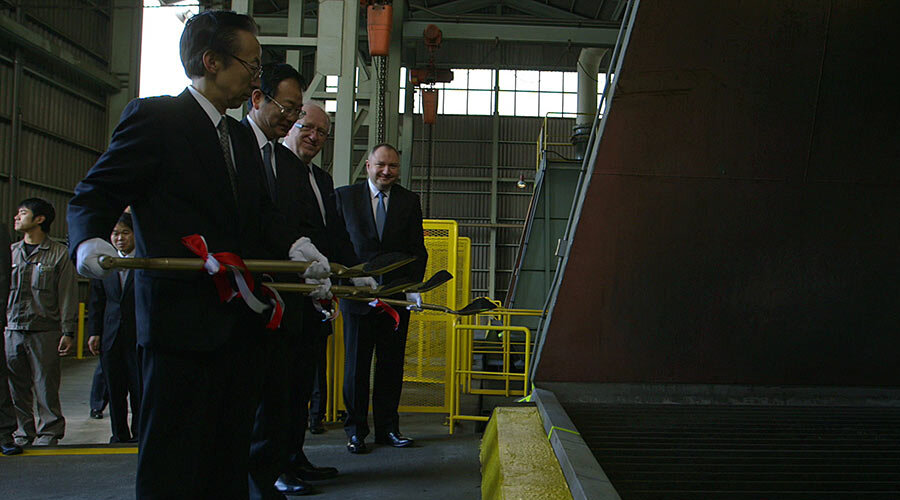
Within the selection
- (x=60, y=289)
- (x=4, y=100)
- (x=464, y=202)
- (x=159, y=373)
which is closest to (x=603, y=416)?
(x=159, y=373)

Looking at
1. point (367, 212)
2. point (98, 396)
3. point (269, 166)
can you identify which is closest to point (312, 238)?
point (269, 166)

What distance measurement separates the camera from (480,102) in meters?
21.7

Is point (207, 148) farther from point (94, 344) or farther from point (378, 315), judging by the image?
point (94, 344)

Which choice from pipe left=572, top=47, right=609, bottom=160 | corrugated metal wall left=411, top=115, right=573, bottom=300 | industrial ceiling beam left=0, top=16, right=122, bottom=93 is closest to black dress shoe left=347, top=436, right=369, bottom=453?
pipe left=572, top=47, right=609, bottom=160

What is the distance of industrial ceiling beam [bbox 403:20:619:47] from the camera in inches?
507

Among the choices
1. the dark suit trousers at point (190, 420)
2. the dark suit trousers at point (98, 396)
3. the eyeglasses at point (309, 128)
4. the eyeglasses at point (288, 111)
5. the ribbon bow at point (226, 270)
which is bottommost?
the dark suit trousers at point (98, 396)

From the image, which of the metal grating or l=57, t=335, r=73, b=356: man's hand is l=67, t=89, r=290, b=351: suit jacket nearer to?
the metal grating

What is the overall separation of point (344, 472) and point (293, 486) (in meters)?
0.49

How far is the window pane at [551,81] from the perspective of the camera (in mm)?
21578

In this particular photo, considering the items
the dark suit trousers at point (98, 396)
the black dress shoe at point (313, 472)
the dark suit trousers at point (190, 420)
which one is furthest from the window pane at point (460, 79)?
the dark suit trousers at point (190, 420)

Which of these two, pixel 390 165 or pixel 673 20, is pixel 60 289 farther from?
pixel 673 20

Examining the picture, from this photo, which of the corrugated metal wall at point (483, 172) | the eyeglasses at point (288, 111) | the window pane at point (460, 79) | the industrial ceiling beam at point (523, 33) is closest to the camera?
the eyeglasses at point (288, 111)

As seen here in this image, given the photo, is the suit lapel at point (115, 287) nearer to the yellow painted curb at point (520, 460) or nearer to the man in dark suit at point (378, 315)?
the man in dark suit at point (378, 315)

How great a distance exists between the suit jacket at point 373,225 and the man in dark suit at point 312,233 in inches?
13.8
